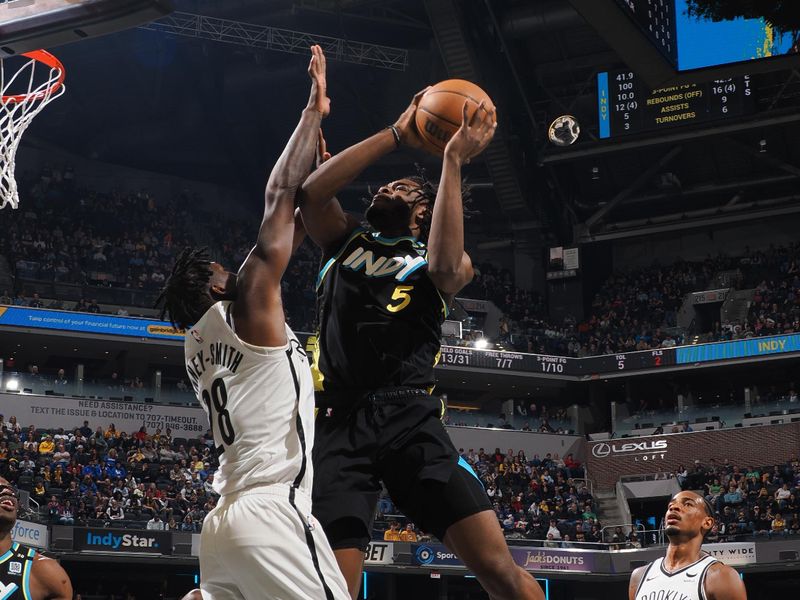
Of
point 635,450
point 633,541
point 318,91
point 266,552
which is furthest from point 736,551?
point 266,552

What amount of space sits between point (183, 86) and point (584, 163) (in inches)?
538

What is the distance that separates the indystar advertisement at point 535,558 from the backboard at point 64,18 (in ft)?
59.7

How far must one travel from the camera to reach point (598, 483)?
31.8m

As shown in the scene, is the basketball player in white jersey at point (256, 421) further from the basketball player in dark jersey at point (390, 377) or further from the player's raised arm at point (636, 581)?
the player's raised arm at point (636, 581)

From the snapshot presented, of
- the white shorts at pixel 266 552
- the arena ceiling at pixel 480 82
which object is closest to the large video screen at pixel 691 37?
the white shorts at pixel 266 552

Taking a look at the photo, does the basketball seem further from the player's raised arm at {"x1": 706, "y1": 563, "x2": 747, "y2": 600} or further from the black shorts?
the player's raised arm at {"x1": 706, "y1": 563, "x2": 747, "y2": 600}

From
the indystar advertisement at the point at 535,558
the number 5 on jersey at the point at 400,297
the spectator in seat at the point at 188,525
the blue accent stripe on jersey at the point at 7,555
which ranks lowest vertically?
the indystar advertisement at the point at 535,558

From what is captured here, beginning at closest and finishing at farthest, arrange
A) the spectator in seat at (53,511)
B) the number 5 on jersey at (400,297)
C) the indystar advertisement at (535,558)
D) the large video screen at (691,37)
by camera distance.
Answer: the number 5 on jersey at (400,297)
the large video screen at (691,37)
the spectator in seat at (53,511)
the indystar advertisement at (535,558)

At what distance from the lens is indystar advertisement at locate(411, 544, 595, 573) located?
2422 cm

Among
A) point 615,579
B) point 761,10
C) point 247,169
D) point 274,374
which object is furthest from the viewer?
point 247,169

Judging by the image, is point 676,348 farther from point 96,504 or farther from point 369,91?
point 96,504

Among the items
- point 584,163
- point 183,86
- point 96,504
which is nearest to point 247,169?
point 183,86

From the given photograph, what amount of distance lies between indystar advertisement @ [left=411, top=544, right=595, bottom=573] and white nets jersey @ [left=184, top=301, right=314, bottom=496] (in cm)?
2064

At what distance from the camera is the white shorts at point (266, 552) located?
3.61 m
